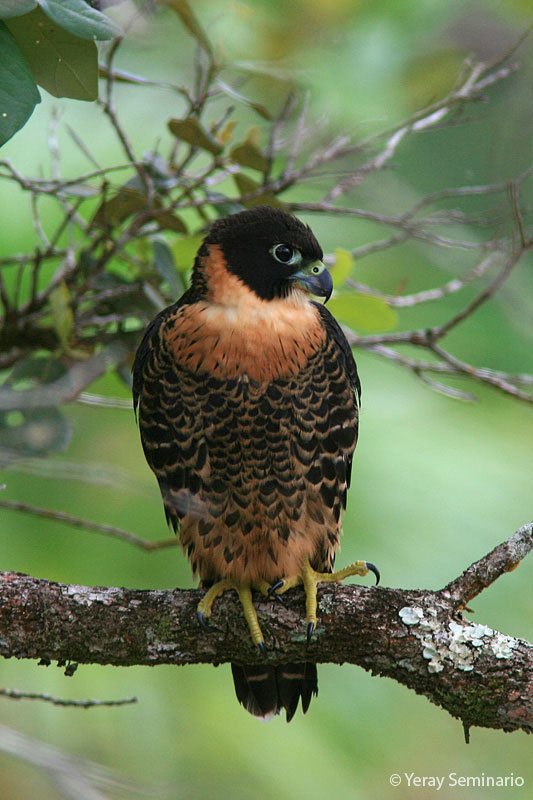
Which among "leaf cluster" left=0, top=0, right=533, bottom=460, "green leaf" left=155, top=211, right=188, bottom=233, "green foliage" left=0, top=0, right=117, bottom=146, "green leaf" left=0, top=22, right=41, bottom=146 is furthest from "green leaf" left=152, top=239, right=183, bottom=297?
"green leaf" left=0, top=22, right=41, bottom=146

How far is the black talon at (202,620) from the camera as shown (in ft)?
5.55

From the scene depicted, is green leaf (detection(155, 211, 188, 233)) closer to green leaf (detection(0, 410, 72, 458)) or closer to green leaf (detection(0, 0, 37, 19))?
green leaf (detection(0, 410, 72, 458))

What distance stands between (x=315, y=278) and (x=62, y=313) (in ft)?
2.13

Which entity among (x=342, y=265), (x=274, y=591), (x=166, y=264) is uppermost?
(x=166, y=264)

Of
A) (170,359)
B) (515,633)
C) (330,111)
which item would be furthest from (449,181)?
(170,359)

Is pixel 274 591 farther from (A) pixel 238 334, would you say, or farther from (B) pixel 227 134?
(B) pixel 227 134

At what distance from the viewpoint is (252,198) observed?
2.24 m

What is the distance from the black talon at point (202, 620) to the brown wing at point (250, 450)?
20 centimetres

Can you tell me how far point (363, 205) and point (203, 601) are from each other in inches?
83.4

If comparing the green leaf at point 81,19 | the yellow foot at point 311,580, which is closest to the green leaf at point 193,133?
the green leaf at point 81,19

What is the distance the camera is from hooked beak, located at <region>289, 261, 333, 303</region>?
1.87 m

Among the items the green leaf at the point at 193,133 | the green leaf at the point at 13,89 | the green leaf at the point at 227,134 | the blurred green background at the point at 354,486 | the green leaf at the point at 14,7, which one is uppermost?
the green leaf at the point at 14,7

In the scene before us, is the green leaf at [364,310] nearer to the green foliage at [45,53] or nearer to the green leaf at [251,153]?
the green leaf at [251,153]

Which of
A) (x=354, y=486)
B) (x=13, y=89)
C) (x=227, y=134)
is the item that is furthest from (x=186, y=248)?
(x=354, y=486)
